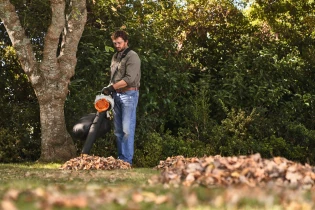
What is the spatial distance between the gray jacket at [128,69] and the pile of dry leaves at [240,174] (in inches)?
138

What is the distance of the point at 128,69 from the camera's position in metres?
9.05

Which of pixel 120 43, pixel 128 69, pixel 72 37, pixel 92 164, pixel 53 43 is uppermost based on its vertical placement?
pixel 72 37

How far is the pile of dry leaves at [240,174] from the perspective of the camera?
5.21 metres

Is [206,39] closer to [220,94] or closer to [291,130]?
[220,94]

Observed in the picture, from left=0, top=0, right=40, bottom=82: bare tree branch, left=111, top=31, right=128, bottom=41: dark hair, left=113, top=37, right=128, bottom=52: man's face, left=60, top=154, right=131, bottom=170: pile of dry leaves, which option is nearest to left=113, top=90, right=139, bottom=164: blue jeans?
left=60, top=154, right=131, bottom=170: pile of dry leaves

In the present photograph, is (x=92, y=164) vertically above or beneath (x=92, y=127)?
beneath

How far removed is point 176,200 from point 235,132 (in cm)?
756

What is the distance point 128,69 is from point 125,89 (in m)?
0.31

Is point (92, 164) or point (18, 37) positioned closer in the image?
point (92, 164)

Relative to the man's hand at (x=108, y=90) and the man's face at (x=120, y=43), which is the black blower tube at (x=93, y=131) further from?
the man's face at (x=120, y=43)

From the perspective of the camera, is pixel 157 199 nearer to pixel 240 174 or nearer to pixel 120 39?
pixel 240 174

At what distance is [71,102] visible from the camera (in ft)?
35.6

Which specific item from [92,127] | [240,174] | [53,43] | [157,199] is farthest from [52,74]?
[157,199]

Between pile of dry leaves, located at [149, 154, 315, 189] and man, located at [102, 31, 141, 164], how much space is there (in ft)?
11.5
